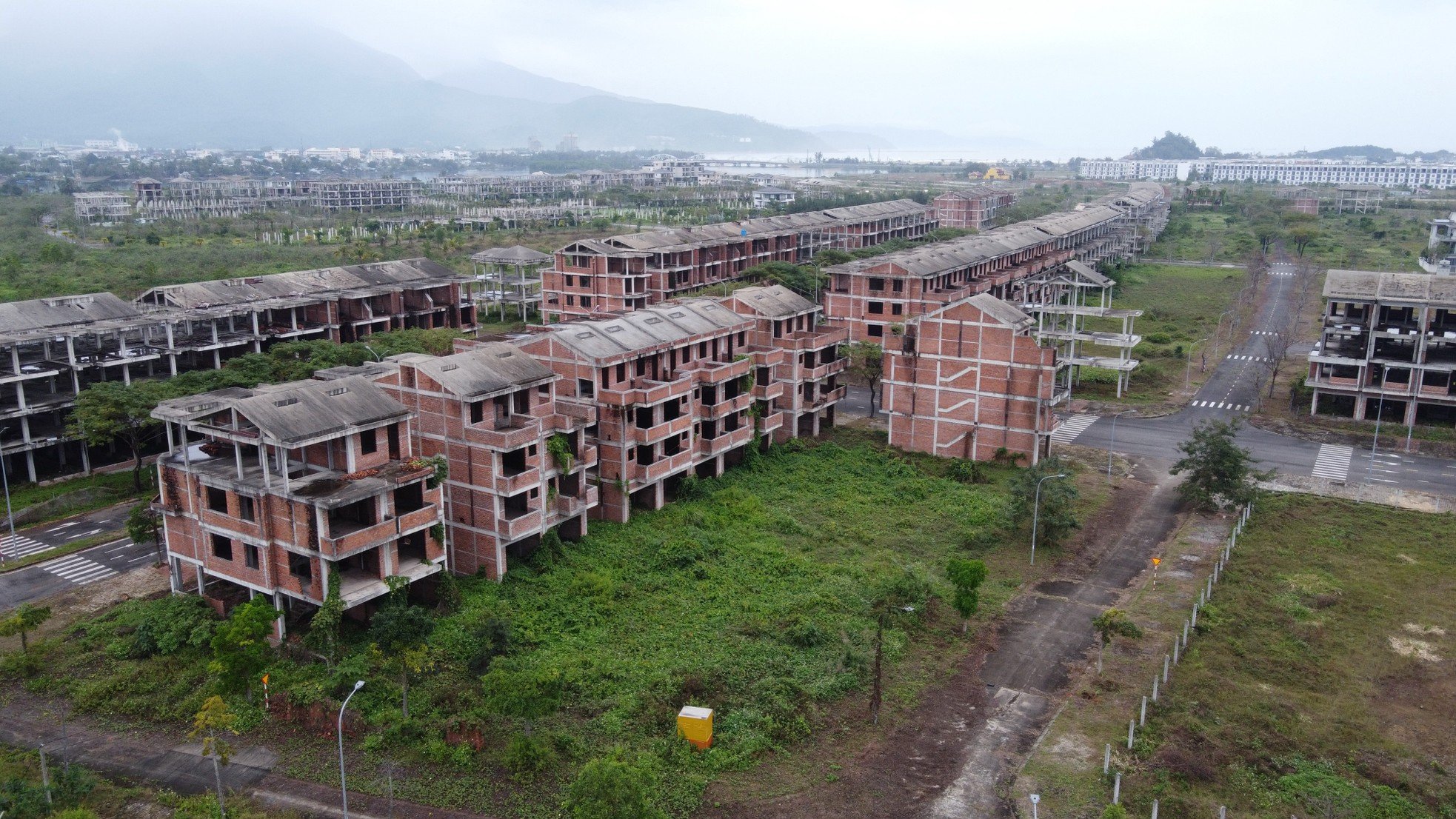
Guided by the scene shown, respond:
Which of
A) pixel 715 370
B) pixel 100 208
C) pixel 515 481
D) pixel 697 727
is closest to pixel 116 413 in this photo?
pixel 515 481

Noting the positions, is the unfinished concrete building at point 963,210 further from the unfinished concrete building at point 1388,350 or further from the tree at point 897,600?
the tree at point 897,600

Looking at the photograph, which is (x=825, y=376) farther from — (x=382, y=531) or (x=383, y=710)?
(x=383, y=710)

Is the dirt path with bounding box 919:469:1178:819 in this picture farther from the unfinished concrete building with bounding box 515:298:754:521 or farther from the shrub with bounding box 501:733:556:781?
the unfinished concrete building with bounding box 515:298:754:521

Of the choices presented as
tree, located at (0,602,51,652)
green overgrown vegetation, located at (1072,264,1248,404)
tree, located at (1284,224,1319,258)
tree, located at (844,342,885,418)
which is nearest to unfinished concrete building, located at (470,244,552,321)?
tree, located at (844,342,885,418)

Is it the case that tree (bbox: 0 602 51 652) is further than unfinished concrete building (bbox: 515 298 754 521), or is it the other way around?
unfinished concrete building (bbox: 515 298 754 521)

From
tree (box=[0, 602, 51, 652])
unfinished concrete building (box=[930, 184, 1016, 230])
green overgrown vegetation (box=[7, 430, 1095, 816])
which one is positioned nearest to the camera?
green overgrown vegetation (box=[7, 430, 1095, 816])
